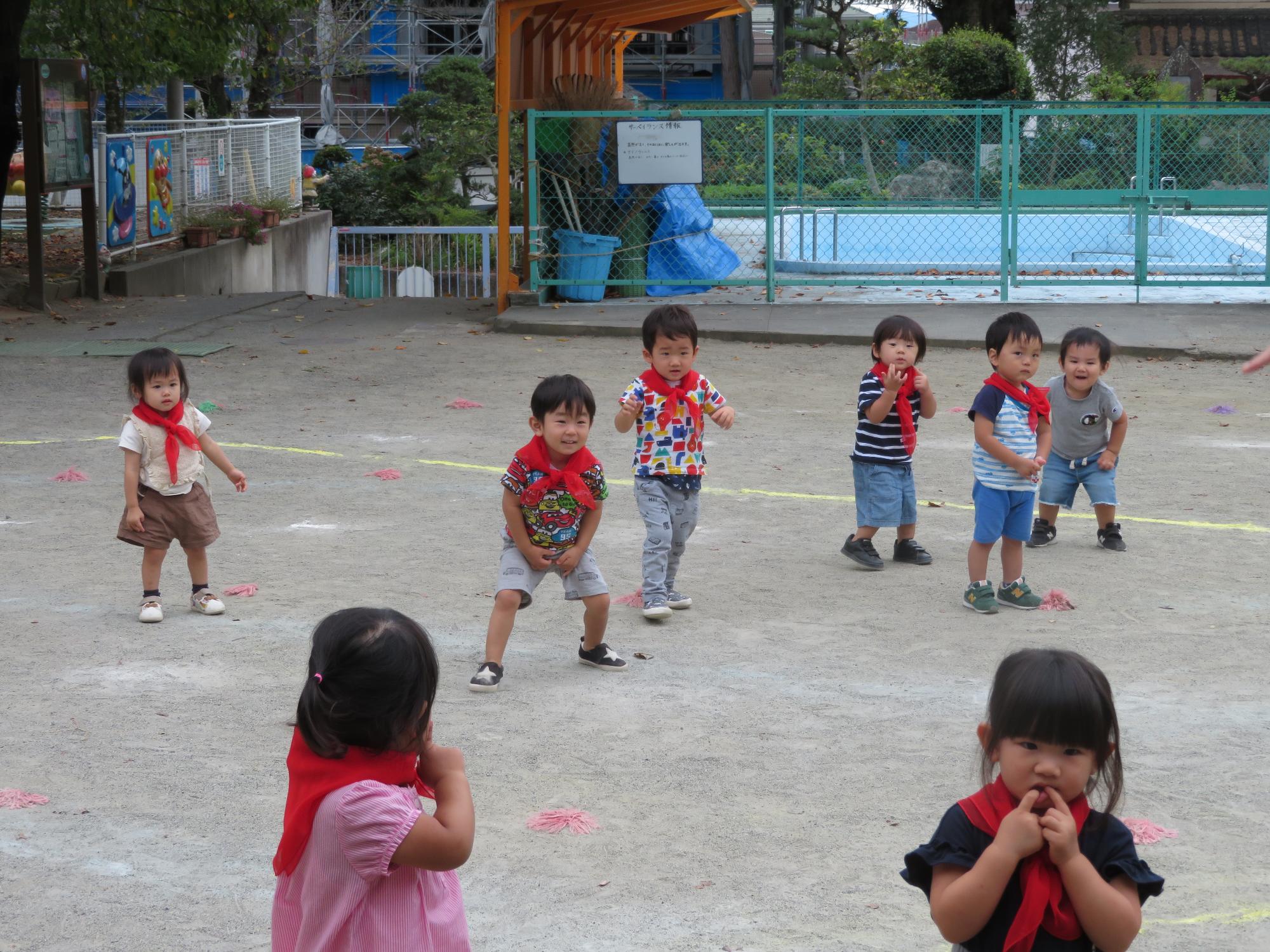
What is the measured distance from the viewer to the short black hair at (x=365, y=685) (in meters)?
2.41

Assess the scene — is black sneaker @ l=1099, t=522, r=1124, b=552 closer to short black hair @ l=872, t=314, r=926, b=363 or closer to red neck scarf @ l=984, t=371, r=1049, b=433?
red neck scarf @ l=984, t=371, r=1049, b=433

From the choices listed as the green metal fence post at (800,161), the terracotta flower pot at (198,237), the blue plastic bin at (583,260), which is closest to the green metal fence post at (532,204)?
the blue plastic bin at (583,260)

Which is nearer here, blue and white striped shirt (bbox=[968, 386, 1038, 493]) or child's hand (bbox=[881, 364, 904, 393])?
blue and white striped shirt (bbox=[968, 386, 1038, 493])

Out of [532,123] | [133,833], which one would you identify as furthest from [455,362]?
[133,833]

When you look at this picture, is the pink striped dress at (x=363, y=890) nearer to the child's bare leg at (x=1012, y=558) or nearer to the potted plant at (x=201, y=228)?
the child's bare leg at (x=1012, y=558)

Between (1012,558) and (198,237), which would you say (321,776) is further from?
(198,237)

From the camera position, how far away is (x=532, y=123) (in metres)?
15.8

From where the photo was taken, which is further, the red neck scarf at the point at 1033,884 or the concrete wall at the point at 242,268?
the concrete wall at the point at 242,268

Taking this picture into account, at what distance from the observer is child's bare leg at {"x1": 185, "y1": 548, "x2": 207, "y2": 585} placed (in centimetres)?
631

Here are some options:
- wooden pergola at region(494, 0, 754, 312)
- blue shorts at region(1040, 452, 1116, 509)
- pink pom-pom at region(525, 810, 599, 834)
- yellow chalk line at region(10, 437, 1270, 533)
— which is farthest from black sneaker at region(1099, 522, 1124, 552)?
wooden pergola at region(494, 0, 754, 312)

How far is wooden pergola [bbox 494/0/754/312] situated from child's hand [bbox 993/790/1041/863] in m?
14.0

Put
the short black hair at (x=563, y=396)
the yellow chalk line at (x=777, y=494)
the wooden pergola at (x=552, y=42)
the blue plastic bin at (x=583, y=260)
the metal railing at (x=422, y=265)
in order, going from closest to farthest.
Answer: the short black hair at (x=563, y=396) → the yellow chalk line at (x=777, y=494) → the wooden pergola at (x=552, y=42) → the blue plastic bin at (x=583, y=260) → the metal railing at (x=422, y=265)

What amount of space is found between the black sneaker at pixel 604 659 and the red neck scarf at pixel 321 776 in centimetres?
313

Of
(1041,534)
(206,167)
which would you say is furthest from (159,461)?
(206,167)
